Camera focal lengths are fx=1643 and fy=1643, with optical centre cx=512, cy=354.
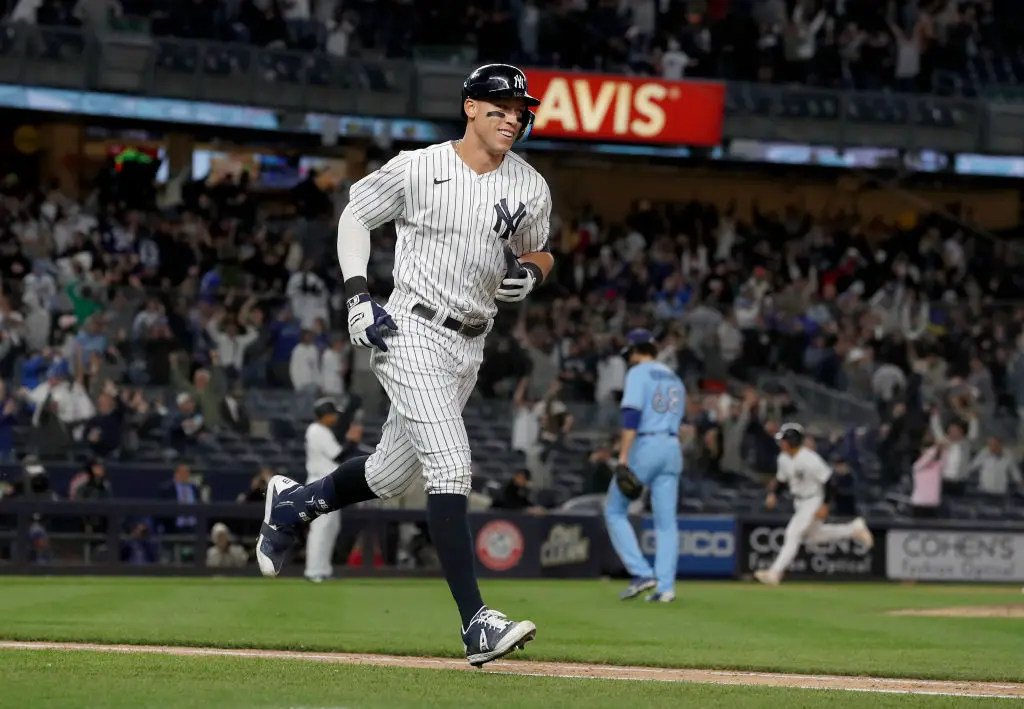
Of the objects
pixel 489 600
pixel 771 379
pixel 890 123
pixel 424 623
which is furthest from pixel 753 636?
pixel 890 123

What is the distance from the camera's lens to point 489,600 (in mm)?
12258

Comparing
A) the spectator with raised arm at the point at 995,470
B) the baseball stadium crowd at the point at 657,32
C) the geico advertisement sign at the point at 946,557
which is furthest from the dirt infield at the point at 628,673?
the baseball stadium crowd at the point at 657,32

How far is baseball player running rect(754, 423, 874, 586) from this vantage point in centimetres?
1598

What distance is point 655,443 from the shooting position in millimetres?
12117

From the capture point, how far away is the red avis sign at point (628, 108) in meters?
23.3

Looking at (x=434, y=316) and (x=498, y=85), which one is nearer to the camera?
(x=434, y=316)

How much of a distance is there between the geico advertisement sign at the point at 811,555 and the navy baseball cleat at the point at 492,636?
A: 12511 mm

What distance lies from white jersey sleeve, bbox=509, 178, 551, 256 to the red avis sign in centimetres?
1662

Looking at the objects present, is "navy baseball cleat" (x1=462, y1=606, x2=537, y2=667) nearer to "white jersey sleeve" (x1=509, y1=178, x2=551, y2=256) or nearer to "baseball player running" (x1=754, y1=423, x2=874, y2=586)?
"white jersey sleeve" (x1=509, y1=178, x2=551, y2=256)

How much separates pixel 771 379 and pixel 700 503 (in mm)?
3096

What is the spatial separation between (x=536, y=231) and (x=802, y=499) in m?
10.3

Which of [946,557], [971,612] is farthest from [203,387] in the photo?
[971,612]

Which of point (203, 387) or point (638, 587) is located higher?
point (203, 387)

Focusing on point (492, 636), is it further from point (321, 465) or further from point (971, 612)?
point (321, 465)
